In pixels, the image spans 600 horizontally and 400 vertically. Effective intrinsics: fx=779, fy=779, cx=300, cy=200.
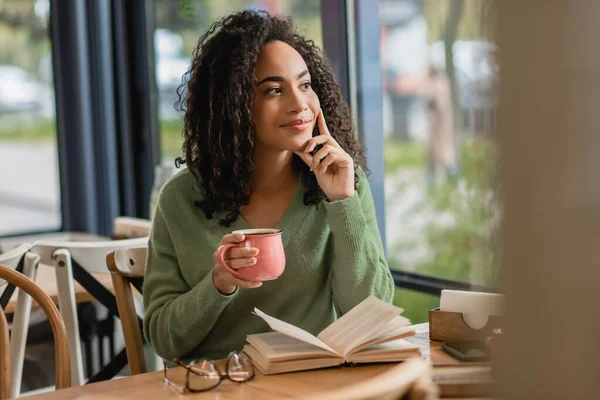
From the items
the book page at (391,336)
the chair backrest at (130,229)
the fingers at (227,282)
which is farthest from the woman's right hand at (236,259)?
the chair backrest at (130,229)

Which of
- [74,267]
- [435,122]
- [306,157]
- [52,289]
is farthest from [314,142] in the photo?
[52,289]

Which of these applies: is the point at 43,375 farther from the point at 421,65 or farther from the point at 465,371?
the point at 465,371

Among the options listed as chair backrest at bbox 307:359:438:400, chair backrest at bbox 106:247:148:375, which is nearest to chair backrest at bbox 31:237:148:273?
chair backrest at bbox 106:247:148:375

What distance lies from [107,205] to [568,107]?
161 inches

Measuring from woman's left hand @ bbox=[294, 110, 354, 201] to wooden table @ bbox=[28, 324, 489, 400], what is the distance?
472 millimetres

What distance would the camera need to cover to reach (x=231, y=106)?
5.63 feet

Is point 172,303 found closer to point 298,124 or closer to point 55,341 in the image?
point 55,341

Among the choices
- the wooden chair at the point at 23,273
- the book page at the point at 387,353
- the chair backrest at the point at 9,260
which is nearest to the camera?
the book page at the point at 387,353

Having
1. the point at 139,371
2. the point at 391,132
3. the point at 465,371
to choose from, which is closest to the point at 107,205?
the point at 391,132

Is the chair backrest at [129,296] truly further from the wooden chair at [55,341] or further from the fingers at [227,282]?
the fingers at [227,282]

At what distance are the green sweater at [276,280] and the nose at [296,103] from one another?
0.21 m

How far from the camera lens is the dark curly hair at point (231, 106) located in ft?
5.60

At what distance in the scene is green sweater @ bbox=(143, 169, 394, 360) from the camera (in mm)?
1631

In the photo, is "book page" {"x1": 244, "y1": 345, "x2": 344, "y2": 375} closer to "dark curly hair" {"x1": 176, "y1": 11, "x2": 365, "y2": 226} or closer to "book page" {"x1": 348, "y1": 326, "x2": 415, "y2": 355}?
"book page" {"x1": 348, "y1": 326, "x2": 415, "y2": 355}
